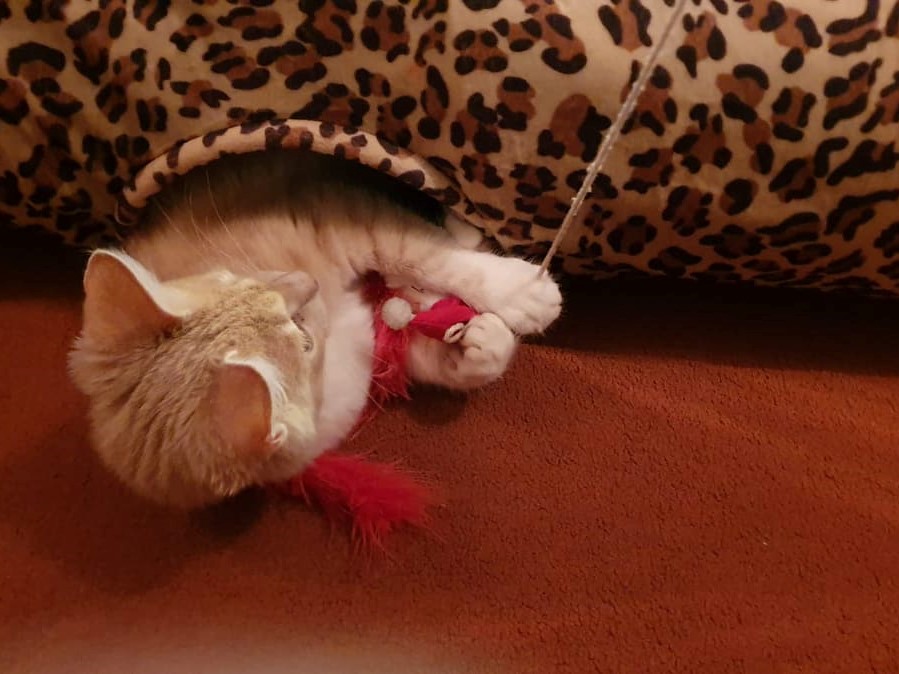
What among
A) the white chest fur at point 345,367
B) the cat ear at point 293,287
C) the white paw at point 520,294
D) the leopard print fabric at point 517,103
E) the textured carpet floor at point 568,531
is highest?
the leopard print fabric at point 517,103

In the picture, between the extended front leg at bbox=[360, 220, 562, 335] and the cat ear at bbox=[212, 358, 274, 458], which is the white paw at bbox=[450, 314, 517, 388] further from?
the cat ear at bbox=[212, 358, 274, 458]

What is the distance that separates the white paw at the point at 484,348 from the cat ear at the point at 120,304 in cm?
42

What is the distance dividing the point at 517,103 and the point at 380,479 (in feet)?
1.90

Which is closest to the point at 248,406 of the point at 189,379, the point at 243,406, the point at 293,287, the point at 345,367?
the point at 243,406

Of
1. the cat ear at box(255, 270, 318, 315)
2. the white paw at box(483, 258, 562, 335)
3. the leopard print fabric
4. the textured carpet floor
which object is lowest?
the textured carpet floor

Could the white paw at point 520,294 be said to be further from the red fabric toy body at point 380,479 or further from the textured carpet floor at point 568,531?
the textured carpet floor at point 568,531

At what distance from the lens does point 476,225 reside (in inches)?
47.8

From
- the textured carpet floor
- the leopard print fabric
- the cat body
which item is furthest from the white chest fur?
the leopard print fabric

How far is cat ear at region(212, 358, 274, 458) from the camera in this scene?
0.85m

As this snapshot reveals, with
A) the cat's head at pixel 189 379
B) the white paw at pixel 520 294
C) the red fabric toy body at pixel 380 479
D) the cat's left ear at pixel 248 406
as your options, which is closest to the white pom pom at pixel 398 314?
the red fabric toy body at pixel 380 479

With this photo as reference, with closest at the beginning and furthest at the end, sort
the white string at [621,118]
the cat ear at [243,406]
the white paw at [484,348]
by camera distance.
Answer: the cat ear at [243,406] < the white string at [621,118] < the white paw at [484,348]

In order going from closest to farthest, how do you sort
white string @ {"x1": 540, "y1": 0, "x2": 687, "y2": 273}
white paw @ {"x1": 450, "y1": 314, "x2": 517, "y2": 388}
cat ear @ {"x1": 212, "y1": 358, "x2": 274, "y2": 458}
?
cat ear @ {"x1": 212, "y1": 358, "x2": 274, "y2": 458} → white string @ {"x1": 540, "y1": 0, "x2": 687, "y2": 273} → white paw @ {"x1": 450, "y1": 314, "x2": 517, "y2": 388}

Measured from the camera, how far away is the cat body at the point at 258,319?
3.06 ft

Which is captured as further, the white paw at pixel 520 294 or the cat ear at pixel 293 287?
the white paw at pixel 520 294
